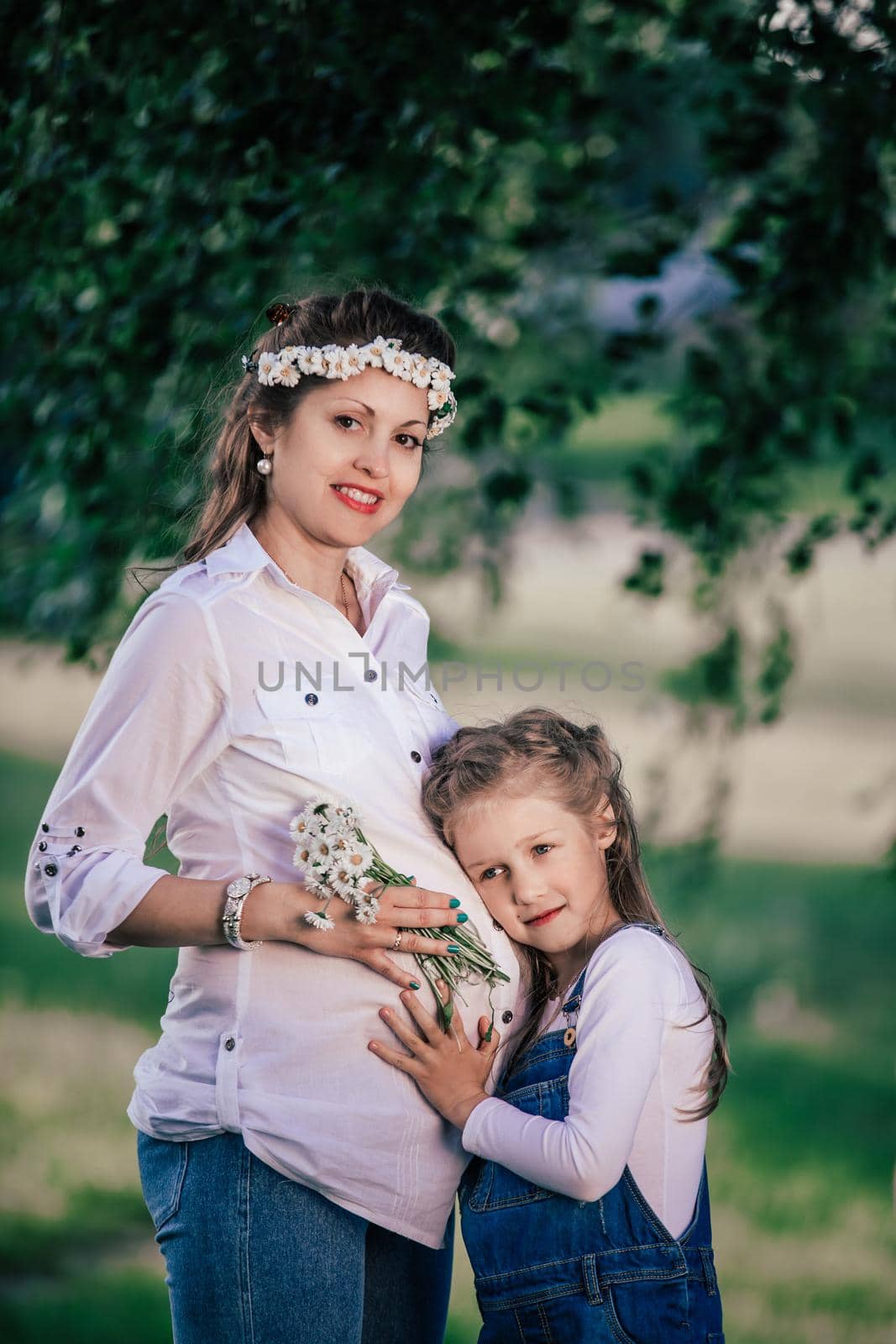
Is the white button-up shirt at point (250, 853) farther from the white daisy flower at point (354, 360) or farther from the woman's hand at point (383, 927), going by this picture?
the white daisy flower at point (354, 360)

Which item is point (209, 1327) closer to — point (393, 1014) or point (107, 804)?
point (393, 1014)

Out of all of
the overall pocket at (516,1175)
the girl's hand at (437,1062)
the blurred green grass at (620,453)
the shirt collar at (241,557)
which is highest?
the blurred green grass at (620,453)

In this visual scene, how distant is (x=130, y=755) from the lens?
6.33 ft

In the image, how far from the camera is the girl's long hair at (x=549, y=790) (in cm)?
208

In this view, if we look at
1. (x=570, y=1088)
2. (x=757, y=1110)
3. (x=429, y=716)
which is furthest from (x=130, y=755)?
(x=757, y=1110)

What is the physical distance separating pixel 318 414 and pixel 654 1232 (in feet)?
4.09

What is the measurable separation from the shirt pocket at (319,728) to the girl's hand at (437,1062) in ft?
1.11

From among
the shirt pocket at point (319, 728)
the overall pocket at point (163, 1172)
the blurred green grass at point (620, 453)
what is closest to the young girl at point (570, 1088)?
the shirt pocket at point (319, 728)

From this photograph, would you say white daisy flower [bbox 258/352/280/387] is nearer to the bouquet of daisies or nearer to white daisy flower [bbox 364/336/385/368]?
white daisy flower [bbox 364/336/385/368]

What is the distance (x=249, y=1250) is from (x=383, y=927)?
455mm

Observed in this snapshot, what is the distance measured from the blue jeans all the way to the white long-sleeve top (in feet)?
0.76

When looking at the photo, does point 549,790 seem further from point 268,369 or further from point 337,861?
point 268,369

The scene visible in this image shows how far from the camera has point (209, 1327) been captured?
6.43ft

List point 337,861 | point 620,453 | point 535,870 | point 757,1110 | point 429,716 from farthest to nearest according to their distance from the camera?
point 620,453
point 757,1110
point 429,716
point 535,870
point 337,861
